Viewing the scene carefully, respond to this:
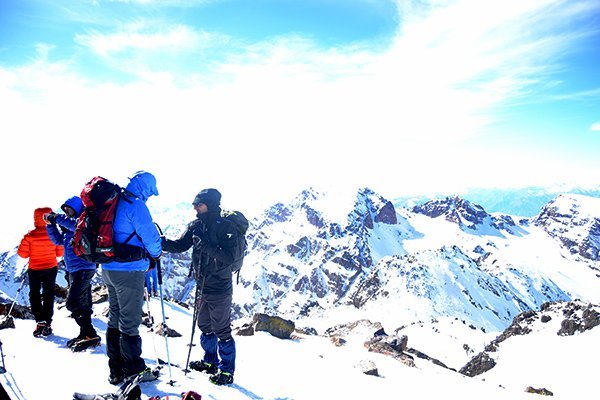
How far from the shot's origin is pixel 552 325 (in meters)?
40.9

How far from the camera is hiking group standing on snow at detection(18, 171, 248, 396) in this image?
6.49m

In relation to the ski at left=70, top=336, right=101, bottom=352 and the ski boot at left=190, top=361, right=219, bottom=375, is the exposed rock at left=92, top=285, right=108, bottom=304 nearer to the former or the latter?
the ski at left=70, top=336, right=101, bottom=352

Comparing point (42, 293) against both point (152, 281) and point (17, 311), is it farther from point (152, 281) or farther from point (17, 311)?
point (152, 281)

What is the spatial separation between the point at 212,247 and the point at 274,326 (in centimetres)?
1138

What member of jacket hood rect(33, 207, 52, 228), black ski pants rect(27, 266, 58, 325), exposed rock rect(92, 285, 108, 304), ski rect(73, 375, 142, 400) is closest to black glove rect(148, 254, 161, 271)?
ski rect(73, 375, 142, 400)

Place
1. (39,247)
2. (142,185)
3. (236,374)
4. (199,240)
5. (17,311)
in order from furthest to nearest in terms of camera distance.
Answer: (17,311) → (39,247) → (236,374) → (199,240) → (142,185)

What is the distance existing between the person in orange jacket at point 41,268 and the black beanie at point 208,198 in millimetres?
5192

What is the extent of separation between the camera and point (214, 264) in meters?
7.91

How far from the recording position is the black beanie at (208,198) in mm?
7801

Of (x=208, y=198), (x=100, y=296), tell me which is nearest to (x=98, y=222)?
(x=208, y=198)

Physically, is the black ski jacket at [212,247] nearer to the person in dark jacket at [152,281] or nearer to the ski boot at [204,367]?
the person in dark jacket at [152,281]

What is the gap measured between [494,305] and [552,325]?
111m

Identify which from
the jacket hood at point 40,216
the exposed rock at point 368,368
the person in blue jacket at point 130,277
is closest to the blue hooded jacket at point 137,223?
the person in blue jacket at point 130,277

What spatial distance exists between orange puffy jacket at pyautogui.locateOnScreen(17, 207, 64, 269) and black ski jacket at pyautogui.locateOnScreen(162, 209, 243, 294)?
4.60 m
